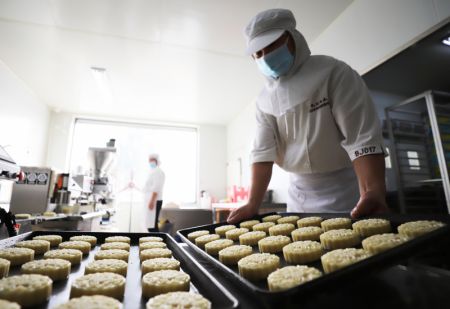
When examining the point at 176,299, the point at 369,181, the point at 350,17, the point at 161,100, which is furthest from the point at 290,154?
the point at 161,100

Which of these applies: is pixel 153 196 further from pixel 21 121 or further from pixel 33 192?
pixel 21 121

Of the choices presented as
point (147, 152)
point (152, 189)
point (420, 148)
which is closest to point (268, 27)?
point (420, 148)

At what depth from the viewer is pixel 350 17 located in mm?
2689

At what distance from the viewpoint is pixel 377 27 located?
235 cm

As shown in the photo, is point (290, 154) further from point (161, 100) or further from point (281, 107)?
point (161, 100)

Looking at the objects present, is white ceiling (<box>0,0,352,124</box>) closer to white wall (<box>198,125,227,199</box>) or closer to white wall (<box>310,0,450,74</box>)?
white wall (<box>310,0,450,74</box>)

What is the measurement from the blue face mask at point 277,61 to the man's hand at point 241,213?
87 cm

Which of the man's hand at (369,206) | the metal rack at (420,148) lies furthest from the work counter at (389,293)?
the metal rack at (420,148)

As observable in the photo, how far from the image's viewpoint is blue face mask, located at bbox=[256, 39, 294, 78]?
1511 millimetres

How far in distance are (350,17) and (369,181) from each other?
94.7 inches

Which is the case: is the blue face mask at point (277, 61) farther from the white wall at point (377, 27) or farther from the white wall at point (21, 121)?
the white wall at point (21, 121)

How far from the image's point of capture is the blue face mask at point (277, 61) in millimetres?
1511

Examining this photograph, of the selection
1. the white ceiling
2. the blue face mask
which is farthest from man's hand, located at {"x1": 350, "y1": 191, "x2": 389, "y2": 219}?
the white ceiling

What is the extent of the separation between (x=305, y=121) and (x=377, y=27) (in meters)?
1.64
